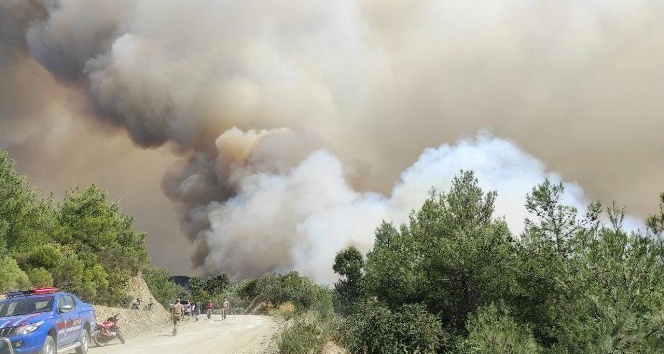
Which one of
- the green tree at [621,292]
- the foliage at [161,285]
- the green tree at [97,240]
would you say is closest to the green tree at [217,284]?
the foliage at [161,285]

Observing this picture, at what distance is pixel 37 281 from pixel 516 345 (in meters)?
26.9

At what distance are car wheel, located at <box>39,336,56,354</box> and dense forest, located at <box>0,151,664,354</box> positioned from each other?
766 centimetres

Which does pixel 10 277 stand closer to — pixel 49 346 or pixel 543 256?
pixel 49 346

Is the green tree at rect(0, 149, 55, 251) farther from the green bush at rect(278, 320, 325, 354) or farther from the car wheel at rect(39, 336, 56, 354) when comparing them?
the green bush at rect(278, 320, 325, 354)

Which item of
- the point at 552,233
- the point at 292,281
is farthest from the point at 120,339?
the point at 292,281

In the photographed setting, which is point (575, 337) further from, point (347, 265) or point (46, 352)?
point (347, 265)

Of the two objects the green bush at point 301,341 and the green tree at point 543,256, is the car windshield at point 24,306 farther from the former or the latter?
the green tree at point 543,256

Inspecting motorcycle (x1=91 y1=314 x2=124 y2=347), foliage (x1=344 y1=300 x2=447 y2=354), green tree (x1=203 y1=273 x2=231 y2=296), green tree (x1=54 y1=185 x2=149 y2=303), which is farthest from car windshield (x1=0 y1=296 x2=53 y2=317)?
green tree (x1=203 y1=273 x2=231 y2=296)

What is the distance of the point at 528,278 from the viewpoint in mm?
23859

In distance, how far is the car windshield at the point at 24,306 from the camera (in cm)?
1368

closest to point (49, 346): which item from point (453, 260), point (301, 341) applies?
point (301, 341)

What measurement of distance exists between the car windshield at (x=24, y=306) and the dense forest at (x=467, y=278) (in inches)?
319

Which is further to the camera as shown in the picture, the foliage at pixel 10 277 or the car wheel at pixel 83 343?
the foliage at pixel 10 277

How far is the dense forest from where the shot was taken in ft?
42.7
